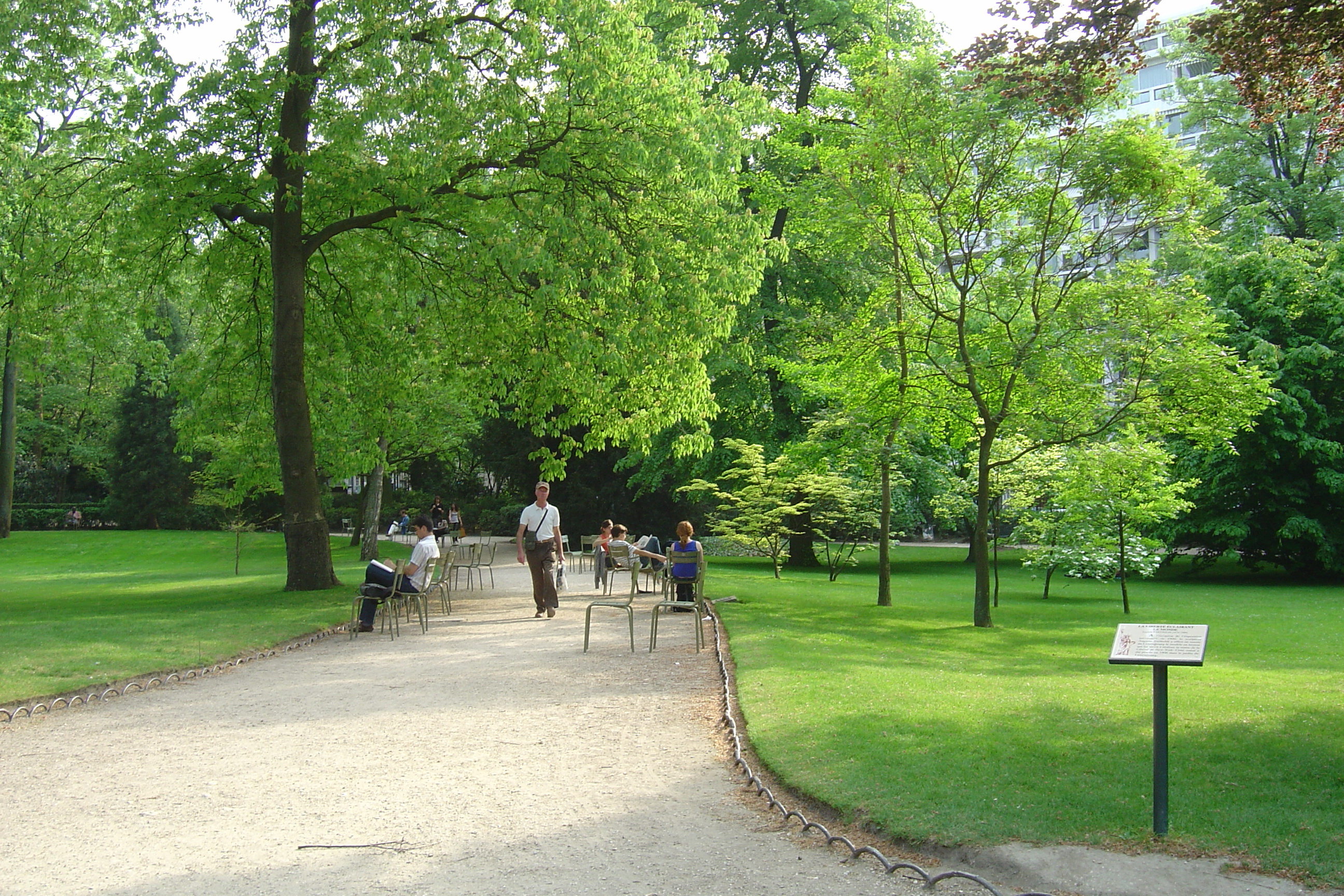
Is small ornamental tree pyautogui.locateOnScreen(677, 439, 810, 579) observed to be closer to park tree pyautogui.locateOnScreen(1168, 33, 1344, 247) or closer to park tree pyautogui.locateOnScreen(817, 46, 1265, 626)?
park tree pyautogui.locateOnScreen(817, 46, 1265, 626)

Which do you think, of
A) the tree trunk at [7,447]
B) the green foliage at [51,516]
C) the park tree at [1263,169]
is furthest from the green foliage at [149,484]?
the park tree at [1263,169]

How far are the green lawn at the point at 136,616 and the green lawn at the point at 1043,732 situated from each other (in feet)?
19.9

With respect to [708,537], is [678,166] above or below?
above

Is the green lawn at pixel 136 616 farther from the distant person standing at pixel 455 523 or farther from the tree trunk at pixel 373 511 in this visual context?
the distant person standing at pixel 455 523

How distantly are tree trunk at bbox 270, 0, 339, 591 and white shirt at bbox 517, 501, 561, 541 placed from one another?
17.0 ft

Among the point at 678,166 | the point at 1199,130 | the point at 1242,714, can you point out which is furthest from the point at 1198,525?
the point at 1199,130

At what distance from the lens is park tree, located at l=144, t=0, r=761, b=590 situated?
51.2 ft

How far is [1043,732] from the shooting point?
765cm

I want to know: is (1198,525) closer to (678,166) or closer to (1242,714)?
(678,166)

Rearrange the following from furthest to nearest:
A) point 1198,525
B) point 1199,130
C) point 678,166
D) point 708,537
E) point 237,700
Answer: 1. point 1199,130
2. point 708,537
3. point 1198,525
4. point 678,166
5. point 237,700

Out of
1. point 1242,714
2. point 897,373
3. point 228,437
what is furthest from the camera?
point 228,437

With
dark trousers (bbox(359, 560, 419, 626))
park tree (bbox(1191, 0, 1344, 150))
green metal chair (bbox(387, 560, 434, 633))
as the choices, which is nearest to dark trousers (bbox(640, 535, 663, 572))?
green metal chair (bbox(387, 560, 434, 633))

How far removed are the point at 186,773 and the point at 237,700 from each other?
2.74 m

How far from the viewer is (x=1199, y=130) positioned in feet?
190
